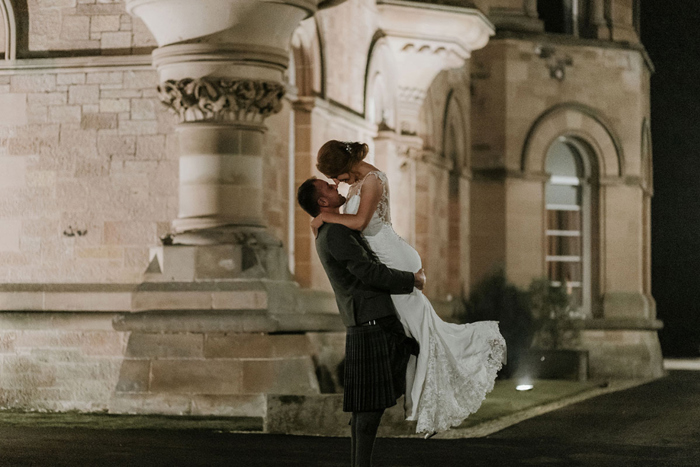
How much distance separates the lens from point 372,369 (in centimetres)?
686

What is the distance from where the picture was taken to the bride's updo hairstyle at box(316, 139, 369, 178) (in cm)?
671

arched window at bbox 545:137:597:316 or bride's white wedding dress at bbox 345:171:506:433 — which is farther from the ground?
arched window at bbox 545:137:597:316

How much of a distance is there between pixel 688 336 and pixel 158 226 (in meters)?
19.7

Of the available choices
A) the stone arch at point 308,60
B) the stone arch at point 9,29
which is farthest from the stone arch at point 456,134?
the stone arch at point 9,29

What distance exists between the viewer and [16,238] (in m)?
13.8

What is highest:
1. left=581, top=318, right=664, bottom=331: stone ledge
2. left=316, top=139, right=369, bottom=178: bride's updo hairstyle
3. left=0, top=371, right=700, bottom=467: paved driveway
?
left=316, top=139, right=369, bottom=178: bride's updo hairstyle

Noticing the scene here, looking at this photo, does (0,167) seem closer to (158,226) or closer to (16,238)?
(16,238)

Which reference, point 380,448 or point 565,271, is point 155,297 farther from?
point 565,271

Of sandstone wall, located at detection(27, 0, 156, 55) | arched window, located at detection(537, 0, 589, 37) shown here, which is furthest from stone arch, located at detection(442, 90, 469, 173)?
sandstone wall, located at detection(27, 0, 156, 55)

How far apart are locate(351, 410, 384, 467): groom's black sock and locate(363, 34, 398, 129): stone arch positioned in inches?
433

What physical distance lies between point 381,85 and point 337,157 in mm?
12118

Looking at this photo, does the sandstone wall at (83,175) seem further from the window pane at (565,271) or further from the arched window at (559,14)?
the arched window at (559,14)

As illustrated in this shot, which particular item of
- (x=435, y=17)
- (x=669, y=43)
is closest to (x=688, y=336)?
(x=669, y=43)

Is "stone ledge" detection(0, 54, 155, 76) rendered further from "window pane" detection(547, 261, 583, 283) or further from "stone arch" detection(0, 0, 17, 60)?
"window pane" detection(547, 261, 583, 283)
